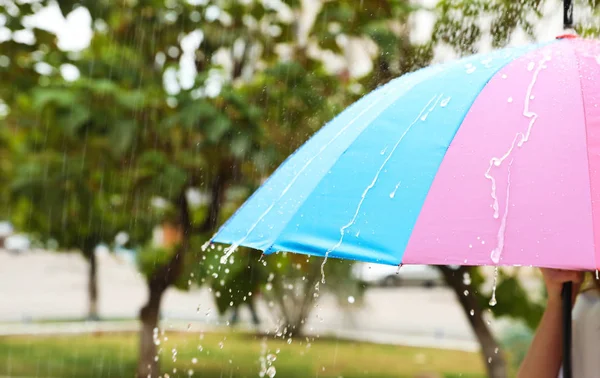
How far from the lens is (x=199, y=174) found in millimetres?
5883

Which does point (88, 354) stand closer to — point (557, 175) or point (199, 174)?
point (199, 174)

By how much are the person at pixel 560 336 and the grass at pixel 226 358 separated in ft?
20.7

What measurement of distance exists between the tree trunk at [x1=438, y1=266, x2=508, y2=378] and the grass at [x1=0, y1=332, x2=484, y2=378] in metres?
3.28

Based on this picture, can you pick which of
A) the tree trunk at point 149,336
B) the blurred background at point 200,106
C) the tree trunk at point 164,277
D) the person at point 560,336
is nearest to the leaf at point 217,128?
the blurred background at point 200,106

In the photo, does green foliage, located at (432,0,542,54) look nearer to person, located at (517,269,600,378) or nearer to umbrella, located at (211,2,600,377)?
umbrella, located at (211,2,600,377)

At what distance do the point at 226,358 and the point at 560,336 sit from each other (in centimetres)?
856

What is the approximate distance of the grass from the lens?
31.3ft

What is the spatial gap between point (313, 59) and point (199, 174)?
44.7 inches

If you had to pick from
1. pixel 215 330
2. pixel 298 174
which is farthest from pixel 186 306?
pixel 298 174

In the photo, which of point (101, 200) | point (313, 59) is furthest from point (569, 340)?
point (101, 200)

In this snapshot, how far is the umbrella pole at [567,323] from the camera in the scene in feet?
7.39

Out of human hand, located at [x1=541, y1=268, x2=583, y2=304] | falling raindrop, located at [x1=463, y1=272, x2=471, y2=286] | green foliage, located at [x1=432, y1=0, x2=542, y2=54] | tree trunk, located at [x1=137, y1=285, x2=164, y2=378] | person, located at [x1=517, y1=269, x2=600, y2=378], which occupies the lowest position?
tree trunk, located at [x1=137, y1=285, x2=164, y2=378]

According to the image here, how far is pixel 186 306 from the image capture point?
20.6 m

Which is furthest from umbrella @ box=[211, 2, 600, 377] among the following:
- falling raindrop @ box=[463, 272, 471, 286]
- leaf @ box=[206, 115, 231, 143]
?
falling raindrop @ box=[463, 272, 471, 286]
